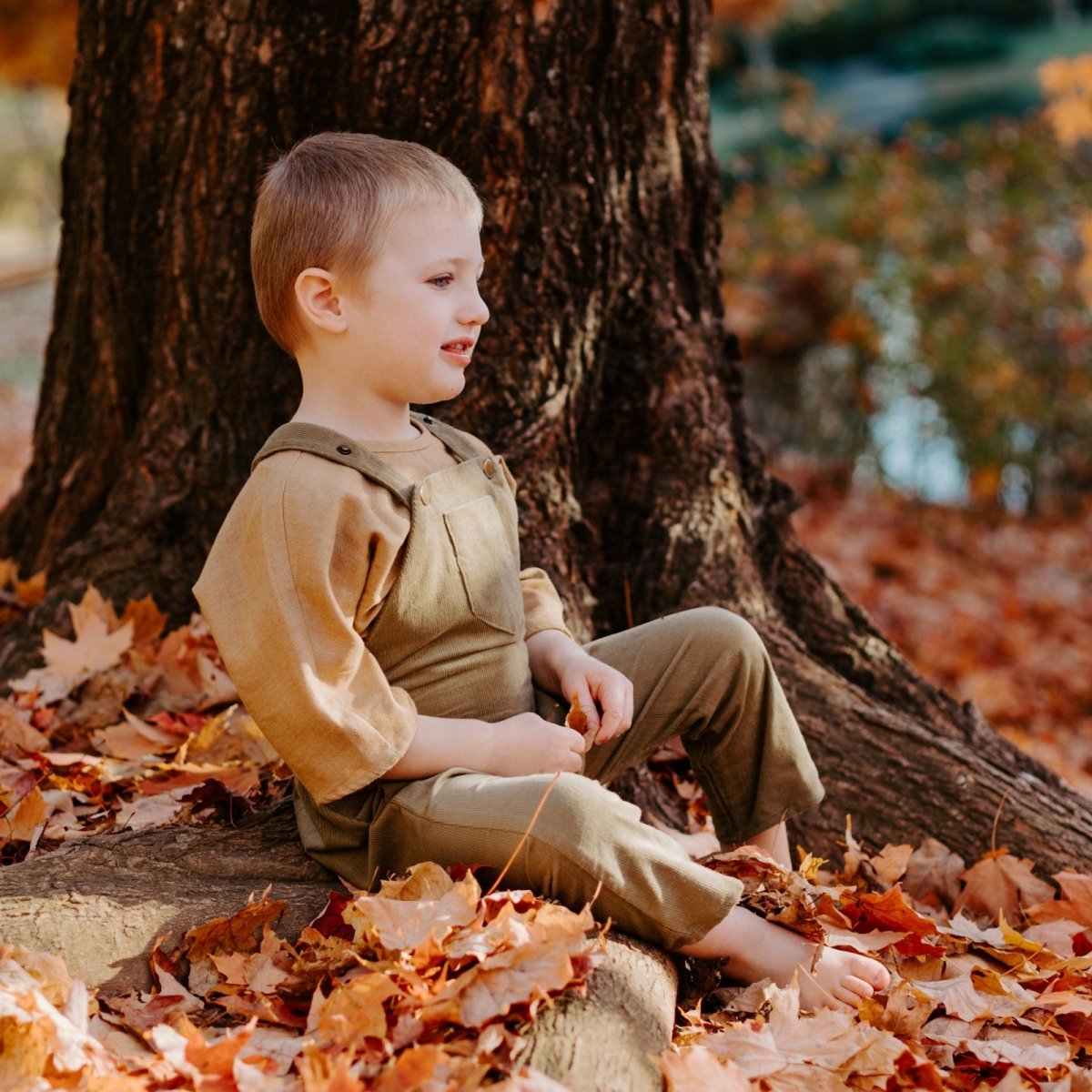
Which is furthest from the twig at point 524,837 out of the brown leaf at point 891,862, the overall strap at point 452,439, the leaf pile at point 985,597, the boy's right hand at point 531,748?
the leaf pile at point 985,597

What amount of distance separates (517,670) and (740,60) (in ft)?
56.7

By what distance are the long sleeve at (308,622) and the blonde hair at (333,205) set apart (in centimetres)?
33

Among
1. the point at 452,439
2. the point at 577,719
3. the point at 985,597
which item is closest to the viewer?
the point at 577,719

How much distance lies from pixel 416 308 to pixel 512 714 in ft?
2.47

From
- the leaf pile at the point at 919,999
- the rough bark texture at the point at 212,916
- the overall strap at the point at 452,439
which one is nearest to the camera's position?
the rough bark texture at the point at 212,916

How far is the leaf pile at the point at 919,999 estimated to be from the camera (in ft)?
5.85

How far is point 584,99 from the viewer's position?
2812 millimetres

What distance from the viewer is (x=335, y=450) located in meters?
2.04

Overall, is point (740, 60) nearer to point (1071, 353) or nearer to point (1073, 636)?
point (1071, 353)

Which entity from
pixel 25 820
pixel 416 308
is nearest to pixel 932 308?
pixel 416 308

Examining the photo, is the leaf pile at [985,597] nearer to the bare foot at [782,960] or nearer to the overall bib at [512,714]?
the overall bib at [512,714]

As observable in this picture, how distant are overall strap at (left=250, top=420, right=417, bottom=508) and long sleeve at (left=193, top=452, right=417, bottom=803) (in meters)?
0.02

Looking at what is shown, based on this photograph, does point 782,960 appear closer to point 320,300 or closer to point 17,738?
point 320,300

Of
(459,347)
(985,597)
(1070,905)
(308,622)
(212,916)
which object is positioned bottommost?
(985,597)
